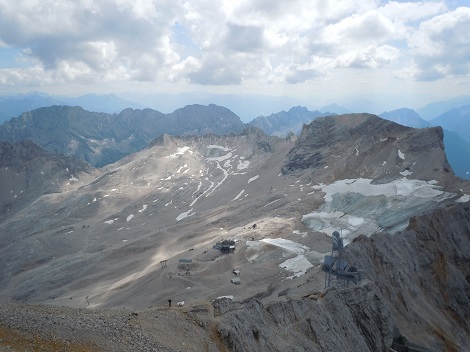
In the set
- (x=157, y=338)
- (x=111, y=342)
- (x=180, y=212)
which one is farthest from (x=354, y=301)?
(x=180, y=212)

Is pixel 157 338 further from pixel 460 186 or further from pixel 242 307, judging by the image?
pixel 460 186

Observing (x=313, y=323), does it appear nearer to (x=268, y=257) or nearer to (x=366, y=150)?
(x=268, y=257)

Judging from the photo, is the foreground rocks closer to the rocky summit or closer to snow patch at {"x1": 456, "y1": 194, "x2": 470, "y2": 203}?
the rocky summit

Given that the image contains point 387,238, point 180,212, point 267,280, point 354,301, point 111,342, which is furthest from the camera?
point 180,212

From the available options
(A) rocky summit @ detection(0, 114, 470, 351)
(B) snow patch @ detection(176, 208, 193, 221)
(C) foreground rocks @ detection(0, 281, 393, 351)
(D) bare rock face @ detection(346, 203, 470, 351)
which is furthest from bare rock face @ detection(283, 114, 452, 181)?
(C) foreground rocks @ detection(0, 281, 393, 351)

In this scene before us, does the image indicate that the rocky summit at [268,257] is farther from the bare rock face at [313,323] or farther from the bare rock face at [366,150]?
the bare rock face at [366,150]

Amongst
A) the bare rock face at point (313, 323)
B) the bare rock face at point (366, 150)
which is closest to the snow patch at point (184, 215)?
the bare rock face at point (366, 150)
